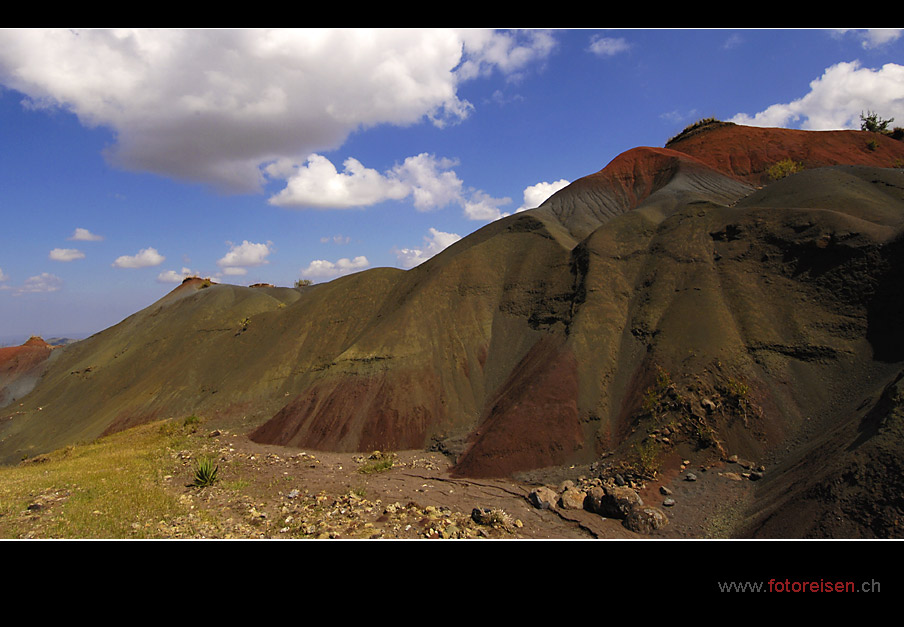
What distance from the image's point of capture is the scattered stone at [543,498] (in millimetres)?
11664

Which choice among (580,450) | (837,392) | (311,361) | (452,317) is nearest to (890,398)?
(837,392)

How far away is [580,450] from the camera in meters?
14.6

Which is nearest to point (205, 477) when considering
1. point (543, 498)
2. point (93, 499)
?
point (93, 499)

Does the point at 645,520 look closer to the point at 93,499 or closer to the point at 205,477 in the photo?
the point at 205,477

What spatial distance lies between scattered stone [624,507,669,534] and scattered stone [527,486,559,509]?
81.6 inches

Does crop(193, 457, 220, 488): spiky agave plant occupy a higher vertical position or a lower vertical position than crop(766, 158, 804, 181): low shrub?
lower

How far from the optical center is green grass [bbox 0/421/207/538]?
333 inches

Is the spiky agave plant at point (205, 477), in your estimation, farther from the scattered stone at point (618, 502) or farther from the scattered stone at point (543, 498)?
the scattered stone at point (618, 502)

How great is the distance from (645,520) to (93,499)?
13.9 m

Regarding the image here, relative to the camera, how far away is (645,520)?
10211 mm

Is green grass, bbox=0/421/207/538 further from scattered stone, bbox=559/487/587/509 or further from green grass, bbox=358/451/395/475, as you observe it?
scattered stone, bbox=559/487/587/509

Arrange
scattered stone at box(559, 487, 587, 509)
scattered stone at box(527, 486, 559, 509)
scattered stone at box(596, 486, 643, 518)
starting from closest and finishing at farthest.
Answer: scattered stone at box(596, 486, 643, 518) → scattered stone at box(559, 487, 587, 509) → scattered stone at box(527, 486, 559, 509)

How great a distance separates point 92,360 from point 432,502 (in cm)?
4128

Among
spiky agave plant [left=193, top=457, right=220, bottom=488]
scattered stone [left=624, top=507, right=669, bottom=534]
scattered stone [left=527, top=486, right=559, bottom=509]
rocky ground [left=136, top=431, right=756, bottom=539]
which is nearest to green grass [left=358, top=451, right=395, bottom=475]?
rocky ground [left=136, top=431, right=756, bottom=539]
